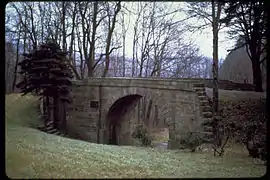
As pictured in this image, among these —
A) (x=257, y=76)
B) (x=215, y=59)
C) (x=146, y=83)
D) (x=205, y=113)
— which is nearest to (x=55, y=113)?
(x=146, y=83)

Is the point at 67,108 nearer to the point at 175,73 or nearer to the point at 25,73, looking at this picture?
the point at 25,73

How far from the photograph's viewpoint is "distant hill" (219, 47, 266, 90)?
10.5m

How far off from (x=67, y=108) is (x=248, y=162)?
21.8 ft

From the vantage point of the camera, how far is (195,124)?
317 inches

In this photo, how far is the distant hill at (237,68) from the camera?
10453 millimetres

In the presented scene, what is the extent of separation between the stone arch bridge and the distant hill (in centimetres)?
202

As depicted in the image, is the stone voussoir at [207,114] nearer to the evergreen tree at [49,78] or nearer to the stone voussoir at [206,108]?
the stone voussoir at [206,108]

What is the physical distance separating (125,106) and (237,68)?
175 inches

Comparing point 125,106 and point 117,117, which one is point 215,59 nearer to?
point 125,106

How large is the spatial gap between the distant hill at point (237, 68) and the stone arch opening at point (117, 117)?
337 centimetres

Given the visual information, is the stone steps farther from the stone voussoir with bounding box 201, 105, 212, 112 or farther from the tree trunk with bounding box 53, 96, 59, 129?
the tree trunk with bounding box 53, 96, 59, 129

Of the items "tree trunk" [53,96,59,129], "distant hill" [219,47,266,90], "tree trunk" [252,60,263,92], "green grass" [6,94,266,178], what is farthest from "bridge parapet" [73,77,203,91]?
"green grass" [6,94,266,178]

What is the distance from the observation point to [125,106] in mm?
10938
